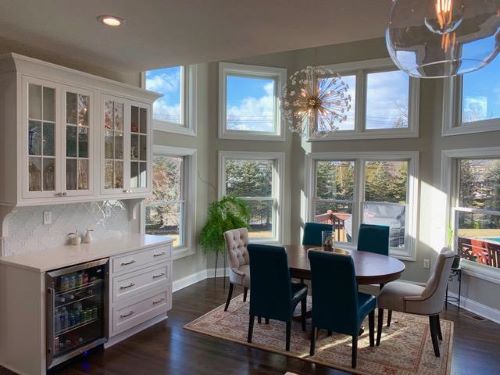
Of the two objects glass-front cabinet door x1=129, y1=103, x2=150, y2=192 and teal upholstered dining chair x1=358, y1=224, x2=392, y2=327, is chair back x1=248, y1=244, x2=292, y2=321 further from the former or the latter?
teal upholstered dining chair x1=358, y1=224, x2=392, y2=327

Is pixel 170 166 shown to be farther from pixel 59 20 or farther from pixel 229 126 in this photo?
pixel 59 20

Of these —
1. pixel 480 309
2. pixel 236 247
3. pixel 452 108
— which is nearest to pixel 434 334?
pixel 480 309

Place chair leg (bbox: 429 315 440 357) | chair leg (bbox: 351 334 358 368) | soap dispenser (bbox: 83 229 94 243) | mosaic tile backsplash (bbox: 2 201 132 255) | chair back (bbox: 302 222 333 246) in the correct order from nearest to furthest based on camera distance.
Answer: chair leg (bbox: 351 334 358 368), mosaic tile backsplash (bbox: 2 201 132 255), chair leg (bbox: 429 315 440 357), soap dispenser (bbox: 83 229 94 243), chair back (bbox: 302 222 333 246)

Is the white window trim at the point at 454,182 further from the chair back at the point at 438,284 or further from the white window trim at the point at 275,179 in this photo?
the white window trim at the point at 275,179

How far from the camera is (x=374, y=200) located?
5.80 meters

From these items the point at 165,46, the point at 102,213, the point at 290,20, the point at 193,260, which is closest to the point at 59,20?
the point at 165,46

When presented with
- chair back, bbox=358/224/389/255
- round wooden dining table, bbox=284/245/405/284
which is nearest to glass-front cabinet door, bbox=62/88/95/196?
round wooden dining table, bbox=284/245/405/284

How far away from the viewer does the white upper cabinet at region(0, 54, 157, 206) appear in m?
2.98

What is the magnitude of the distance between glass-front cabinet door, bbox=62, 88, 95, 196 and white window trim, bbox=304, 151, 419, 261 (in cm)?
357

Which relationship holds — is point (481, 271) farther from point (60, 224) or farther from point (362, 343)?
point (60, 224)

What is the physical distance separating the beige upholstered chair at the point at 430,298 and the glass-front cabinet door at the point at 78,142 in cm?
302

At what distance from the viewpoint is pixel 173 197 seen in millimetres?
5445

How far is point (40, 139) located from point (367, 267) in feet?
10.3

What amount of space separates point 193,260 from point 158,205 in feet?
3.57
